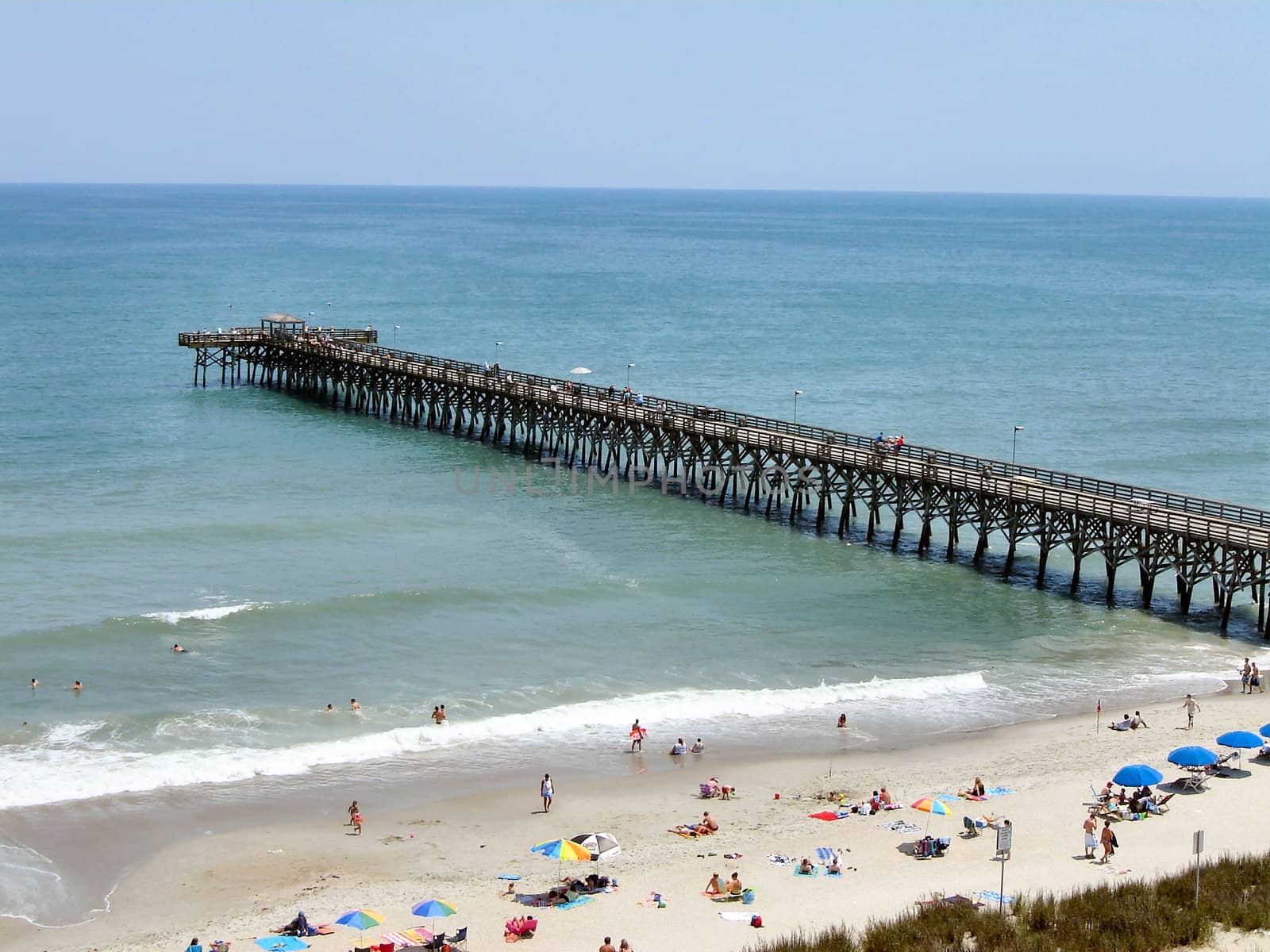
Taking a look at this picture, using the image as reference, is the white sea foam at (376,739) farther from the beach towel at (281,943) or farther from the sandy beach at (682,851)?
the beach towel at (281,943)

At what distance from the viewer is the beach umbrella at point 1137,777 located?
27.9 m

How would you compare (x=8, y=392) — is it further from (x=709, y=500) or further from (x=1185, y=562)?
(x=1185, y=562)

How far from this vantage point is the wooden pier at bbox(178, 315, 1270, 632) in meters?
41.4

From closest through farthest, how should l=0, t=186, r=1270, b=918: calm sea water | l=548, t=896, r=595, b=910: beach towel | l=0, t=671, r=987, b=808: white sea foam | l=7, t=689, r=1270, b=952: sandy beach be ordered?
1. l=7, t=689, r=1270, b=952: sandy beach
2. l=548, t=896, r=595, b=910: beach towel
3. l=0, t=671, r=987, b=808: white sea foam
4. l=0, t=186, r=1270, b=918: calm sea water

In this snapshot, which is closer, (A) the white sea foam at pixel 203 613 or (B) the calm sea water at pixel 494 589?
(B) the calm sea water at pixel 494 589

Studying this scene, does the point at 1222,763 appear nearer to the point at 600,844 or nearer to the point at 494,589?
the point at 600,844

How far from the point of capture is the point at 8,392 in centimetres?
7525

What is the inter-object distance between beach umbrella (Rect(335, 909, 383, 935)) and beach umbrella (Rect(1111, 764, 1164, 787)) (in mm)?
13999

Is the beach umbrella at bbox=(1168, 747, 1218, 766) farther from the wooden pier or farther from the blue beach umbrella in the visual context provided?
the wooden pier

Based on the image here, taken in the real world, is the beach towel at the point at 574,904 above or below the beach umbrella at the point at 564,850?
below

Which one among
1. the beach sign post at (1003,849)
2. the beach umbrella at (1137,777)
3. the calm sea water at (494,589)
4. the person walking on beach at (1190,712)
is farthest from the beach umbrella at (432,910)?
the person walking on beach at (1190,712)

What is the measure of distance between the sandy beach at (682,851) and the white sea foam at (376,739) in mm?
2058

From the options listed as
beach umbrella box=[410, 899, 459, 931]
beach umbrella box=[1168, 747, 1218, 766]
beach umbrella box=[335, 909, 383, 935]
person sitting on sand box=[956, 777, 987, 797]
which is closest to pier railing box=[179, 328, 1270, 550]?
beach umbrella box=[1168, 747, 1218, 766]

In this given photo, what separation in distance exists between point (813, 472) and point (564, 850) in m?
32.5
